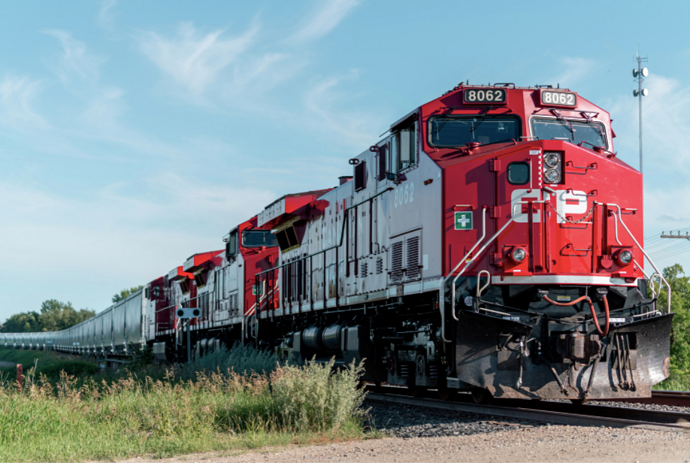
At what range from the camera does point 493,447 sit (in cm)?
704

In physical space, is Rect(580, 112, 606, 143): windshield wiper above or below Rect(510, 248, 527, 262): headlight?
above

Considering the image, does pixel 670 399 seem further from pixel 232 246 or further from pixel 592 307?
pixel 232 246

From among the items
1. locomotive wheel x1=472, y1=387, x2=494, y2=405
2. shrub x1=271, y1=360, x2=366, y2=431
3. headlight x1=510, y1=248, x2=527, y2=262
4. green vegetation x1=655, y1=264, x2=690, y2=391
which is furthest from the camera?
green vegetation x1=655, y1=264, x2=690, y2=391

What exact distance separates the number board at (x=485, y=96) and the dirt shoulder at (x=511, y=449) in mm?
4535

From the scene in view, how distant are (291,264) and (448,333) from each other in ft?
28.4

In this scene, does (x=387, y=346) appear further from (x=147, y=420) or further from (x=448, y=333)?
(x=147, y=420)

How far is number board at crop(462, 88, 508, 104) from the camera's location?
9.96 m

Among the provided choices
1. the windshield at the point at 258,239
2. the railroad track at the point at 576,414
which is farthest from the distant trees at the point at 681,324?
the railroad track at the point at 576,414

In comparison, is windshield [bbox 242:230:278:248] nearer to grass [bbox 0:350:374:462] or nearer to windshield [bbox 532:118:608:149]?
grass [bbox 0:350:374:462]

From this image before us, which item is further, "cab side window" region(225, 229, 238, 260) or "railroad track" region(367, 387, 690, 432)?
"cab side window" region(225, 229, 238, 260)

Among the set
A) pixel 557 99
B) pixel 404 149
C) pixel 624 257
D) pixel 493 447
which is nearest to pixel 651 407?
pixel 624 257

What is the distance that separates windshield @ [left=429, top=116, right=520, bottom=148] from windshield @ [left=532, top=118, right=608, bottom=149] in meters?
0.32

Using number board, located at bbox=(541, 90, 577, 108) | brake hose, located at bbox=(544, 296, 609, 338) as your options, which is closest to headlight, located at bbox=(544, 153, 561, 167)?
number board, located at bbox=(541, 90, 577, 108)

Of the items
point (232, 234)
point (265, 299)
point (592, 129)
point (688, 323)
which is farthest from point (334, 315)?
point (688, 323)
